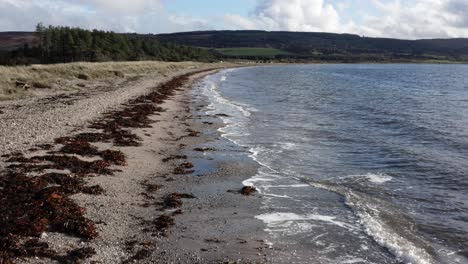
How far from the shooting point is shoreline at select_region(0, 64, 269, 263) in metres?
9.05

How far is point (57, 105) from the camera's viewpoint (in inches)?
1080

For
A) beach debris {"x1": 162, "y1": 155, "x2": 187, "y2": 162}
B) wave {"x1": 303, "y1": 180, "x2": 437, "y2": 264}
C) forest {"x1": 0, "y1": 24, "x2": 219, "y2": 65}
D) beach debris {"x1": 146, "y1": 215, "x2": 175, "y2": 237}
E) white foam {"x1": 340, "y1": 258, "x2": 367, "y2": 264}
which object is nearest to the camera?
white foam {"x1": 340, "y1": 258, "x2": 367, "y2": 264}

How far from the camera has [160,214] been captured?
1149cm

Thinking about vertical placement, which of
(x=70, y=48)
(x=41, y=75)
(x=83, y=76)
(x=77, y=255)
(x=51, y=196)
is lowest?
(x=77, y=255)

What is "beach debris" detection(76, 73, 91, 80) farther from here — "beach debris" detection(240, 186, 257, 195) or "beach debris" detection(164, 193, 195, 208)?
"beach debris" detection(164, 193, 195, 208)

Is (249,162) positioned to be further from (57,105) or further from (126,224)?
(57,105)

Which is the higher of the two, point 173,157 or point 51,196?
point 51,196

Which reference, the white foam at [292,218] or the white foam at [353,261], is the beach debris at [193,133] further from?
the white foam at [353,261]

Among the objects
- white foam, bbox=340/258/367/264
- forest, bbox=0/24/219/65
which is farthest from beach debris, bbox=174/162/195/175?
forest, bbox=0/24/219/65

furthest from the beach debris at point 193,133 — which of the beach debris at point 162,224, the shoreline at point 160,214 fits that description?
the beach debris at point 162,224

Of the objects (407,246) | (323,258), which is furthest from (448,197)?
(323,258)

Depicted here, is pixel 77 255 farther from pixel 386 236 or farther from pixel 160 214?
pixel 386 236

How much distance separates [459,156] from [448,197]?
646cm

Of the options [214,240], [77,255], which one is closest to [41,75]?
[214,240]
